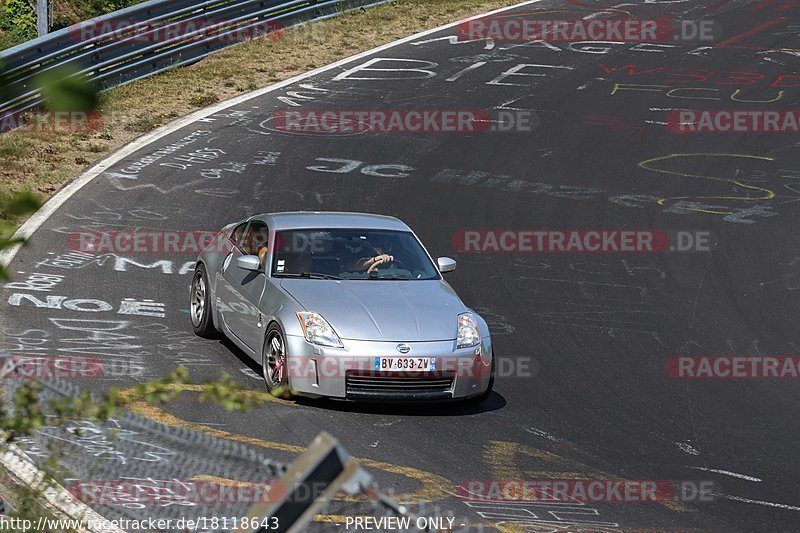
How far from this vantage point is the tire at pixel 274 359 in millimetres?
9406

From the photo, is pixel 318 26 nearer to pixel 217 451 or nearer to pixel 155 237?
pixel 155 237

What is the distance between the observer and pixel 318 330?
9.35m

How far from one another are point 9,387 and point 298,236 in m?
5.13

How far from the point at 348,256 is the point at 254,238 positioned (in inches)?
44.3

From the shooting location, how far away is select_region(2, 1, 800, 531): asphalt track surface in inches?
333

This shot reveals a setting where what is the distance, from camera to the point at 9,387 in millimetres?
5742

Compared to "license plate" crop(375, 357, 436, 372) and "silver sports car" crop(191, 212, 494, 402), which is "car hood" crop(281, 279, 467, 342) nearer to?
"silver sports car" crop(191, 212, 494, 402)

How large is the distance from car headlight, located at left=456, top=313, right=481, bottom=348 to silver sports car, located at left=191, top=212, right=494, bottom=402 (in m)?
0.01

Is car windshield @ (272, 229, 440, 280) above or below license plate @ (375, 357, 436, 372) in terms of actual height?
above

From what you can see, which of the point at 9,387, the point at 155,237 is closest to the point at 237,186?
the point at 155,237

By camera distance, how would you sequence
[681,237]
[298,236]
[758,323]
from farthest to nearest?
[681,237] → [758,323] → [298,236]

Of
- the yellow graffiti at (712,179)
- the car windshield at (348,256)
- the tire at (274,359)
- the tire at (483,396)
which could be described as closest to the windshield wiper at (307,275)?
the car windshield at (348,256)

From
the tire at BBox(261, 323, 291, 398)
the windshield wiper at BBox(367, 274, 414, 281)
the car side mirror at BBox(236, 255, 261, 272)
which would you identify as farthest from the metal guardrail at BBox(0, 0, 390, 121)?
the tire at BBox(261, 323, 291, 398)

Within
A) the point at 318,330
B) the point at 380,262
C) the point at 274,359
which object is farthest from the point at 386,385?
the point at 380,262
